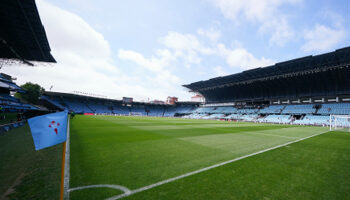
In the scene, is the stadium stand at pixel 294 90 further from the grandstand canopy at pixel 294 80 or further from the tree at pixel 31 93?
the tree at pixel 31 93

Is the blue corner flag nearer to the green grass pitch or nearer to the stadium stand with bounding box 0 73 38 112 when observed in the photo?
the green grass pitch

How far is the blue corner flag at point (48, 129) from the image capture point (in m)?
2.38

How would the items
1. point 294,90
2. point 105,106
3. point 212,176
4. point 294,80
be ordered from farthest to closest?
point 105,106, point 294,90, point 294,80, point 212,176

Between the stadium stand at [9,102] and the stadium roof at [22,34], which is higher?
the stadium roof at [22,34]

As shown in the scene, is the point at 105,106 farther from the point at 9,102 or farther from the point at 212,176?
the point at 212,176

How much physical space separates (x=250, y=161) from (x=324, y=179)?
6.66ft

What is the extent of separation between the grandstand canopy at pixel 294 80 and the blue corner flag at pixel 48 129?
48395 millimetres

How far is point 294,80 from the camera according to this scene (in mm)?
43875

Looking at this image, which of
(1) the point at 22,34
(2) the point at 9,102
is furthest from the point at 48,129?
(2) the point at 9,102

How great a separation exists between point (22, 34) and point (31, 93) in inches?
1620

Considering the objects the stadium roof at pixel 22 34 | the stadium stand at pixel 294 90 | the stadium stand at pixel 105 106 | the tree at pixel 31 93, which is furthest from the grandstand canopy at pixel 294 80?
the tree at pixel 31 93

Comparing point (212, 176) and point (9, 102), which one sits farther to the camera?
point (9, 102)

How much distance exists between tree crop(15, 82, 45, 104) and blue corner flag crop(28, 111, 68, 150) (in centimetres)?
6295

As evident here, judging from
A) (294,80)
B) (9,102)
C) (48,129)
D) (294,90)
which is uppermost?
(294,80)
